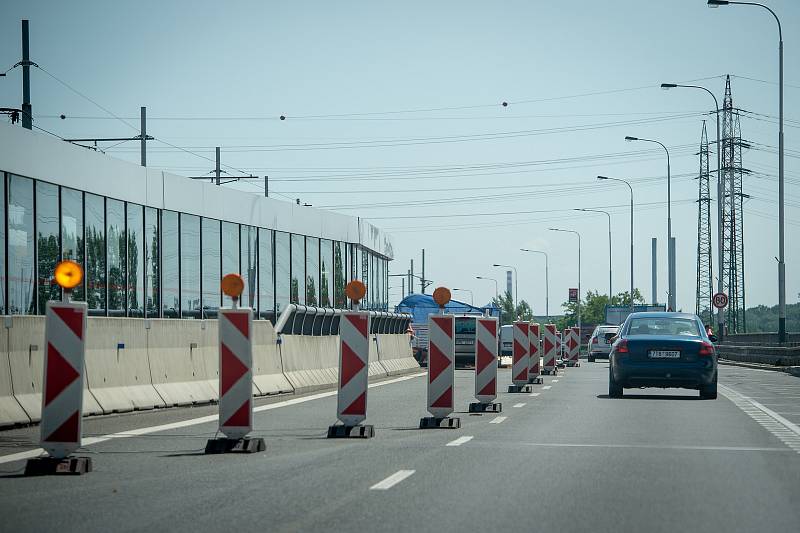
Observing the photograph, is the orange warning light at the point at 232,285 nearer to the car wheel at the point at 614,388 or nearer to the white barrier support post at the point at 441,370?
the white barrier support post at the point at 441,370

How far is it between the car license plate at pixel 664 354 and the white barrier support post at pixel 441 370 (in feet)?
22.1

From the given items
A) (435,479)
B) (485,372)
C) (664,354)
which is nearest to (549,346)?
(664,354)

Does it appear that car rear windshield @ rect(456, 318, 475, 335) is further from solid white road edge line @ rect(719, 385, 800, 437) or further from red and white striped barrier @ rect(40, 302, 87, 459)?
red and white striped barrier @ rect(40, 302, 87, 459)

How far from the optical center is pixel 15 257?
2653cm

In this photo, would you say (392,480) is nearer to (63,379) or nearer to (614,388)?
Result: (63,379)

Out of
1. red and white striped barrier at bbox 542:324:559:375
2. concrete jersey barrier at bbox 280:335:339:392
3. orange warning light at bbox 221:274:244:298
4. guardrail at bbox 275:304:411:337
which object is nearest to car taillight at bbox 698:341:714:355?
guardrail at bbox 275:304:411:337

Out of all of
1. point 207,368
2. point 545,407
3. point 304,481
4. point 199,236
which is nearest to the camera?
point 304,481


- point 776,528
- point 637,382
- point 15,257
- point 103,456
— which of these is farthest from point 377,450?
point 15,257

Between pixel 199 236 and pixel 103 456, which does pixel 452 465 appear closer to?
pixel 103 456

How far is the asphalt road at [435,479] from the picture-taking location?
27.6 feet

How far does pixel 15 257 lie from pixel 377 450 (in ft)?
50.7

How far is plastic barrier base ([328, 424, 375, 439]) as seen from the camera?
14.5m

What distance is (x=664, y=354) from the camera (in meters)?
22.8

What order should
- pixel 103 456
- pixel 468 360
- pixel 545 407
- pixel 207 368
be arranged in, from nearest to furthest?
pixel 103 456
pixel 545 407
pixel 207 368
pixel 468 360
